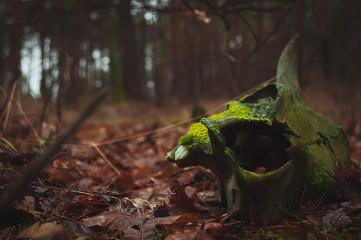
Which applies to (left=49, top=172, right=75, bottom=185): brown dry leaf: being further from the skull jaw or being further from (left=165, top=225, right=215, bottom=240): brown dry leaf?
the skull jaw

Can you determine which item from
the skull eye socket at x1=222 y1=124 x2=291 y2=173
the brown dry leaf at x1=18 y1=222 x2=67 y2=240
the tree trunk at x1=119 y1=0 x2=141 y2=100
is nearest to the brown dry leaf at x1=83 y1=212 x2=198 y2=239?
the brown dry leaf at x1=18 y1=222 x2=67 y2=240

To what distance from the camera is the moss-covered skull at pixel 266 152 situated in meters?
1.32

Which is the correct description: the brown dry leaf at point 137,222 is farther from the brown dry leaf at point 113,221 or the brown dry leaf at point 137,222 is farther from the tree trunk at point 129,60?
the tree trunk at point 129,60

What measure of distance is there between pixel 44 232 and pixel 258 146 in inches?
50.2

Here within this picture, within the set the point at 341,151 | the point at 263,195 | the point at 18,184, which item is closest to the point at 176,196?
the point at 263,195

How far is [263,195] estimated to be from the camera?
4.37 ft

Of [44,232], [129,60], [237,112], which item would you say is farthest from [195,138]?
[129,60]

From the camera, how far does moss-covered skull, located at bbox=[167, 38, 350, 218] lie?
132 centimetres

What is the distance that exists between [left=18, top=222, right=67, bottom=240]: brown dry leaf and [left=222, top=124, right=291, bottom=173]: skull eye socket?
0.96 meters

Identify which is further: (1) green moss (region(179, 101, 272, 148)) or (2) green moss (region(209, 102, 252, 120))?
(2) green moss (region(209, 102, 252, 120))

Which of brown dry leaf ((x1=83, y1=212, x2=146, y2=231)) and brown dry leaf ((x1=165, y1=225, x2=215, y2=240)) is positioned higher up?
brown dry leaf ((x1=165, y1=225, x2=215, y2=240))

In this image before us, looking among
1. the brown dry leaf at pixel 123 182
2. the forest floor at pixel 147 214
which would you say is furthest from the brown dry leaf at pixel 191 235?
the brown dry leaf at pixel 123 182

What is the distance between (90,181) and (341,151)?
1.98 meters

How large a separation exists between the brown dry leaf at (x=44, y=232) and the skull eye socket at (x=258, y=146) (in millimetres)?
956
